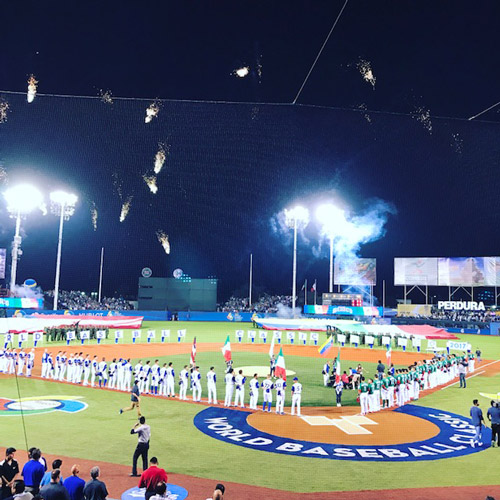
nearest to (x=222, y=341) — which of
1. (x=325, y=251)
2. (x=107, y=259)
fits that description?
(x=107, y=259)

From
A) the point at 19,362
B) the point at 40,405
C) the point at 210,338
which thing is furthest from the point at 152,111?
A: the point at 40,405

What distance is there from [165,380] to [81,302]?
189 feet

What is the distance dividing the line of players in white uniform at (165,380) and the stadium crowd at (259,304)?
51467mm

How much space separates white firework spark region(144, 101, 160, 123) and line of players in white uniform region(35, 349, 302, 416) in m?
32.1

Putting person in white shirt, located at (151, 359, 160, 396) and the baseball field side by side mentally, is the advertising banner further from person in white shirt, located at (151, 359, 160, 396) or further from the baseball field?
person in white shirt, located at (151, 359, 160, 396)

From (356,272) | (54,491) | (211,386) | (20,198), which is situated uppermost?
(20,198)

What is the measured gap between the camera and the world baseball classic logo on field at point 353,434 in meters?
14.4

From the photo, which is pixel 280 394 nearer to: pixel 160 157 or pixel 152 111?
pixel 152 111

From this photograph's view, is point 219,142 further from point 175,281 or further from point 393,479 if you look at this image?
point 393,479

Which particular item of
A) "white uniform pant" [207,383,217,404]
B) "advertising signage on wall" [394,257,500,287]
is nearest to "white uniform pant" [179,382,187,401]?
"white uniform pant" [207,383,217,404]

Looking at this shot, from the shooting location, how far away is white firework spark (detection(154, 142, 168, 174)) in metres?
68.6

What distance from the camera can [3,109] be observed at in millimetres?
41469

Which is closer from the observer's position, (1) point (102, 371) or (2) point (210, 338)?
(1) point (102, 371)

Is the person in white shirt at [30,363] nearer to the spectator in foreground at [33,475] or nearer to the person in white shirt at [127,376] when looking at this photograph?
the person in white shirt at [127,376]
